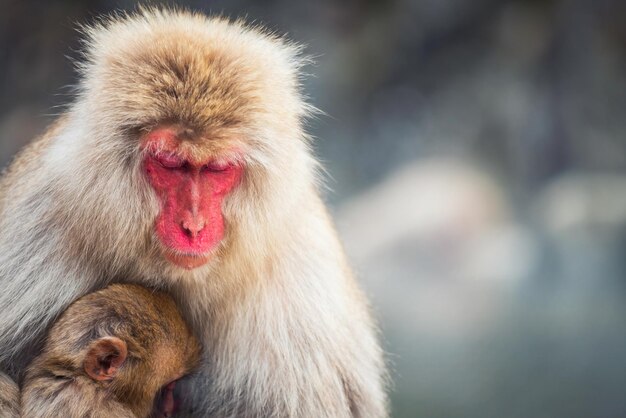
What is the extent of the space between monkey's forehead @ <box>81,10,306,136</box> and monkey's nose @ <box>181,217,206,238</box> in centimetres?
43

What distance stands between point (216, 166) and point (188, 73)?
17.8 inches

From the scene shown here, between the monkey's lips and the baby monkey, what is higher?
the monkey's lips

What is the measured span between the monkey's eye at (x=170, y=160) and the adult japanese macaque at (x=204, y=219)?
0.05ft

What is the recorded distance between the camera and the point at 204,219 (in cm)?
393

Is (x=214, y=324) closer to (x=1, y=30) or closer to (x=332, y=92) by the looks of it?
(x=332, y=92)

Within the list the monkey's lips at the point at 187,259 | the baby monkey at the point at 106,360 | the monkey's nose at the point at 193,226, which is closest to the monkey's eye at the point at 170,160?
the monkey's nose at the point at 193,226

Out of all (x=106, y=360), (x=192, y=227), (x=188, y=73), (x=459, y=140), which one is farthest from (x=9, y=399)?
(x=459, y=140)

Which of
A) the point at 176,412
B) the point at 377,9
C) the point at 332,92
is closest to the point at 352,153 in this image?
the point at 332,92

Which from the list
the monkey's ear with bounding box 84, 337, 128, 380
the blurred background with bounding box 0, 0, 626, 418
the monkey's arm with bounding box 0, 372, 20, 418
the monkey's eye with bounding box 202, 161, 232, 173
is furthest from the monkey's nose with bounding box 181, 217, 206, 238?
the blurred background with bounding box 0, 0, 626, 418

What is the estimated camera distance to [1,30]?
10.1m

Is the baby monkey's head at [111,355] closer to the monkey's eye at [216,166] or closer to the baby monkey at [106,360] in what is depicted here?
the baby monkey at [106,360]

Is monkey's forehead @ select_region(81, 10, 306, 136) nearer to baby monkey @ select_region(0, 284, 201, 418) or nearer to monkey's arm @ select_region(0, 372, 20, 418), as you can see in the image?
baby monkey @ select_region(0, 284, 201, 418)

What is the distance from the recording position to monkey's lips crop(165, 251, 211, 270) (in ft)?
12.9

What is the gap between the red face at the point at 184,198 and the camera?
391cm
